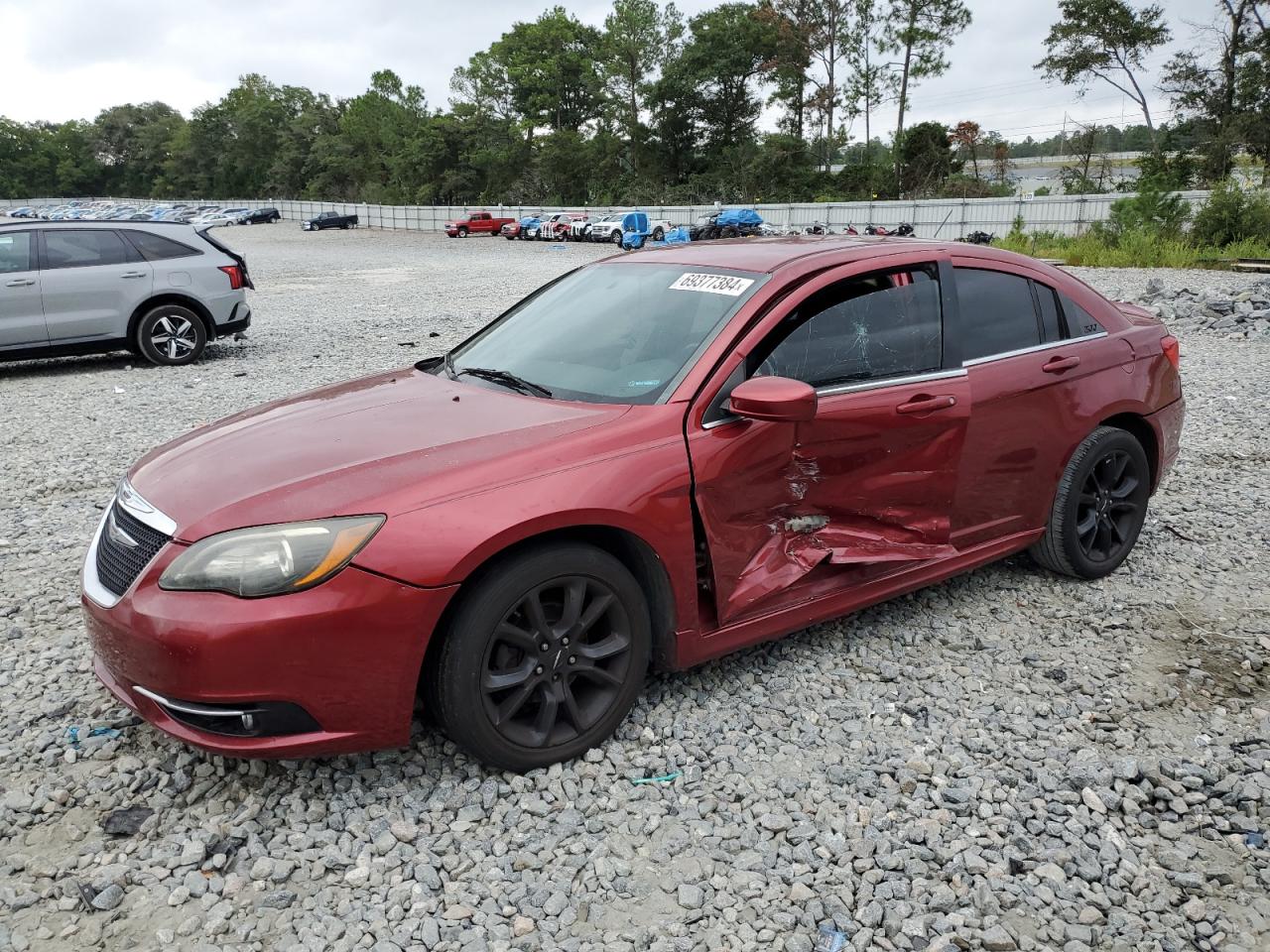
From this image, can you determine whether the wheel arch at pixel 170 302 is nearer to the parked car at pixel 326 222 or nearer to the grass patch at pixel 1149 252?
the grass patch at pixel 1149 252

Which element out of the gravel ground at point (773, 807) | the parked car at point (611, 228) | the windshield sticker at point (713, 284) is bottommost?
the gravel ground at point (773, 807)

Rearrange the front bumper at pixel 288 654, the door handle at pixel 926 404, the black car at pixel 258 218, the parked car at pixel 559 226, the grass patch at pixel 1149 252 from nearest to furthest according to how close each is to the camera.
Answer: the front bumper at pixel 288 654, the door handle at pixel 926 404, the grass patch at pixel 1149 252, the parked car at pixel 559 226, the black car at pixel 258 218

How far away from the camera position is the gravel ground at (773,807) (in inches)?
96.6

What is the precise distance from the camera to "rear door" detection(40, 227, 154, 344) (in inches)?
398

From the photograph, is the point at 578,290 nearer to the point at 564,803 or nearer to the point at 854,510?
the point at 854,510

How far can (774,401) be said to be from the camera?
9.93 ft

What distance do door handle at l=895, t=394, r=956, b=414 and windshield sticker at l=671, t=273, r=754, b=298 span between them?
0.74m

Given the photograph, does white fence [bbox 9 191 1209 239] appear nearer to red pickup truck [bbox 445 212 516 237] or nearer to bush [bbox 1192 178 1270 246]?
bush [bbox 1192 178 1270 246]

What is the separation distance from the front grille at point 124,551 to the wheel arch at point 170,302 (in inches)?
334

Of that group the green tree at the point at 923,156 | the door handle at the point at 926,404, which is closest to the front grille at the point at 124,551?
the door handle at the point at 926,404

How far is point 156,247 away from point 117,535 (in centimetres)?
893

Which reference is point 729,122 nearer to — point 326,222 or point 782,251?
point 326,222

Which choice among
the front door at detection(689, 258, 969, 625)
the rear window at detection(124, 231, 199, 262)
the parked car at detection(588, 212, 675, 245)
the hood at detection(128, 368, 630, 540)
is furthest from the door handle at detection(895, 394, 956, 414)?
the parked car at detection(588, 212, 675, 245)

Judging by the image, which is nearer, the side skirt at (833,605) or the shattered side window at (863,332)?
the side skirt at (833,605)
